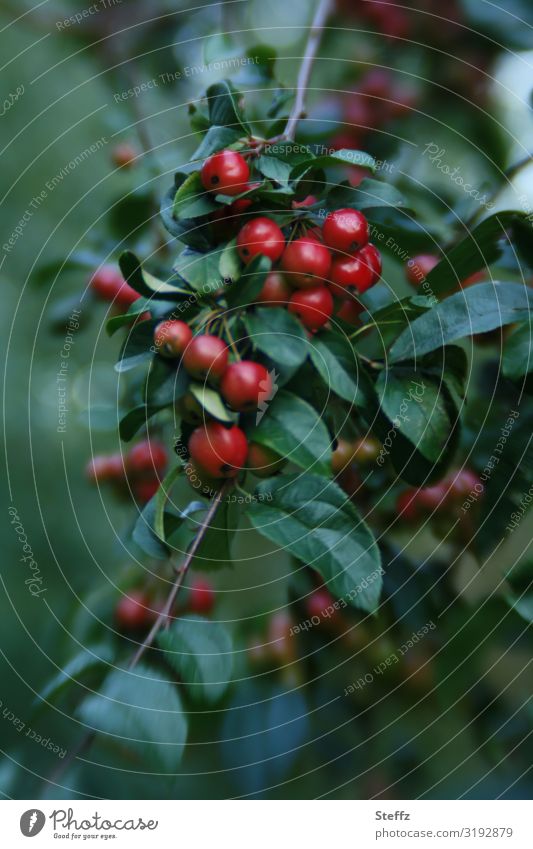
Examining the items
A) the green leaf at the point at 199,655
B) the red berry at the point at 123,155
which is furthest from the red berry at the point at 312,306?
the red berry at the point at 123,155

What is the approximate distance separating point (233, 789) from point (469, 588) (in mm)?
234

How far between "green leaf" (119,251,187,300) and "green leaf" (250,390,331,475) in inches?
3.5

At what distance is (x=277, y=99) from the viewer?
0.49 meters

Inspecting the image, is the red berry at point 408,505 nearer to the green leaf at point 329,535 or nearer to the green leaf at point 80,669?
the green leaf at point 329,535

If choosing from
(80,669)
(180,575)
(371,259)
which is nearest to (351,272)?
(371,259)

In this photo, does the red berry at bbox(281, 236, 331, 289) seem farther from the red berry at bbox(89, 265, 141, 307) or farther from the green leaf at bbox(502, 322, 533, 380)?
the red berry at bbox(89, 265, 141, 307)

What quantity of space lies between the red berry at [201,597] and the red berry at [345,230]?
272 millimetres

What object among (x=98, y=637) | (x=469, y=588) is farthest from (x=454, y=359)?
(x=98, y=637)

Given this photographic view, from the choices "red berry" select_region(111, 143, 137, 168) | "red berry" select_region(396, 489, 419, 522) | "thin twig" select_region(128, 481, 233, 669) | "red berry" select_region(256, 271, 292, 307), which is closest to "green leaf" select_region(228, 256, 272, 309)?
"red berry" select_region(256, 271, 292, 307)

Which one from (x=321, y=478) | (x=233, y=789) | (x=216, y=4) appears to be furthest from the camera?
(x=216, y=4)

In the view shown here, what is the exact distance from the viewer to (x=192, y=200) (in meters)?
0.42

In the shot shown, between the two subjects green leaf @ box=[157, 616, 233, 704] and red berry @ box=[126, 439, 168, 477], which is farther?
red berry @ box=[126, 439, 168, 477]

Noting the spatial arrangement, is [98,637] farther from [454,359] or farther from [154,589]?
[454,359]

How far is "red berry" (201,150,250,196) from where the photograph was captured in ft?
1.35
